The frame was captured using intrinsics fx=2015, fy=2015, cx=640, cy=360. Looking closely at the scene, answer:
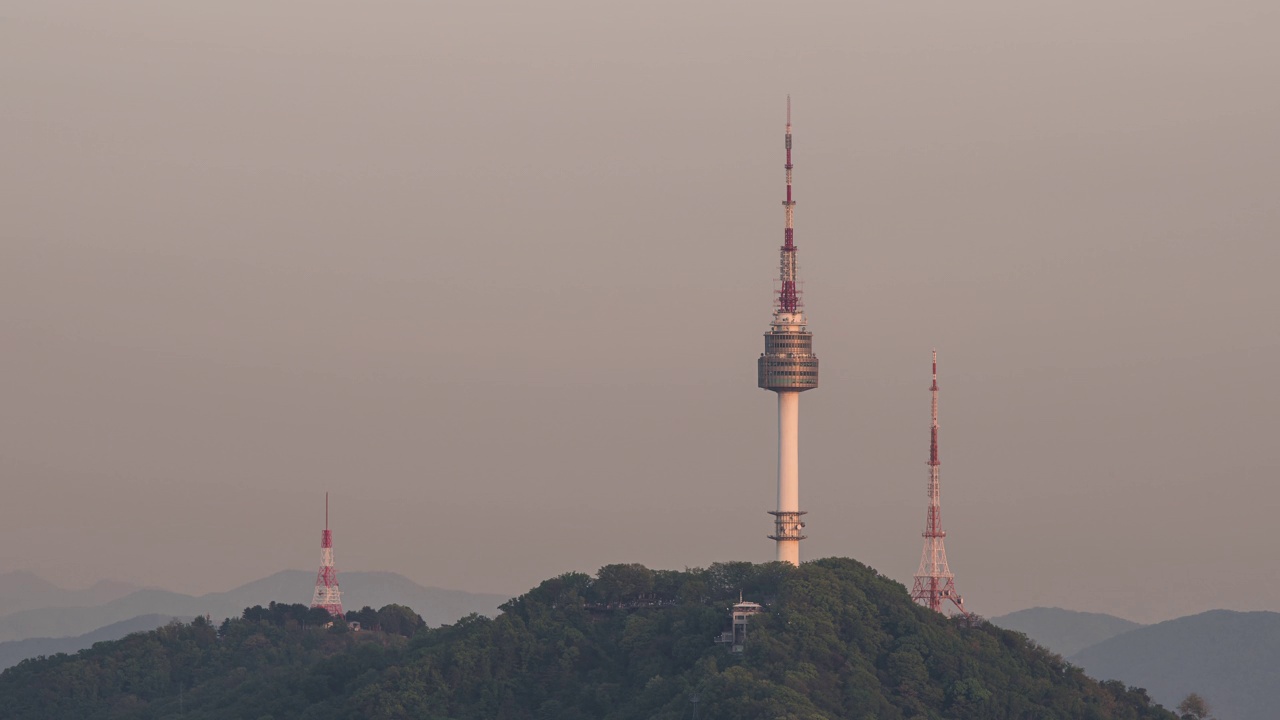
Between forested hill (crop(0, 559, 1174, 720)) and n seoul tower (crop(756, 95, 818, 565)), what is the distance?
1431cm

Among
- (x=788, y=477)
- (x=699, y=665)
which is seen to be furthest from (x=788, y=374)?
(x=699, y=665)

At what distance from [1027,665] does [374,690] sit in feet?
127

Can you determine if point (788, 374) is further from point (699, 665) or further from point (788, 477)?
point (699, 665)

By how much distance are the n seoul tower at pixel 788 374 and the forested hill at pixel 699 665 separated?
14311 millimetres

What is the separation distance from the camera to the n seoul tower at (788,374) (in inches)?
5551

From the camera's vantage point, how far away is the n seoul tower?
5551 inches

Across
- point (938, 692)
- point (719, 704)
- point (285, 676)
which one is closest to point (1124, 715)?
point (938, 692)

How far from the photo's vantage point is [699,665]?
11062cm

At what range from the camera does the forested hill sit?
10962 centimetres

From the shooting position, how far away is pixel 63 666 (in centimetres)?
16100

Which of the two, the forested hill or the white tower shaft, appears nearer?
the forested hill

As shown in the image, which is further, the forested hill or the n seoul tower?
the n seoul tower

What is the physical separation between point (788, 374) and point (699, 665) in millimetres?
36057

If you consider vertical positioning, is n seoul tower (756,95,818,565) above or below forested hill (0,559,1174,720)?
above
